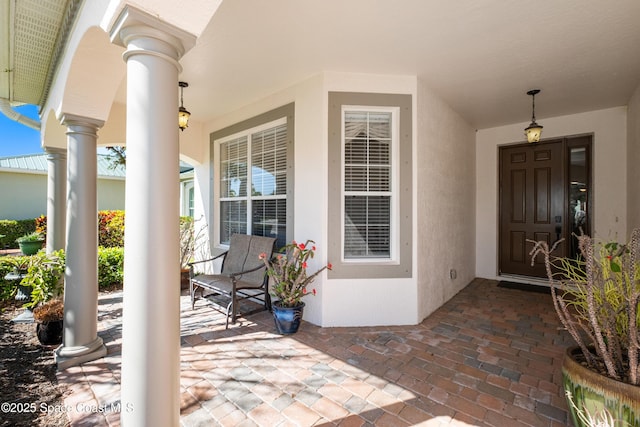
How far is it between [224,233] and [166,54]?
4073mm

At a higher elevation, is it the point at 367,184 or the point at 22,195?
the point at 22,195

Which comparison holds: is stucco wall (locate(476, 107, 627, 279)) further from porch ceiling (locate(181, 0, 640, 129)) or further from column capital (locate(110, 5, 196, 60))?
column capital (locate(110, 5, 196, 60))

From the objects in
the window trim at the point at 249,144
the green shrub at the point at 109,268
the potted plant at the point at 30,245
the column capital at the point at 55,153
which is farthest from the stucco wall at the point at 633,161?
the potted plant at the point at 30,245

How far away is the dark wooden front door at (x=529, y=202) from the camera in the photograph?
5059mm

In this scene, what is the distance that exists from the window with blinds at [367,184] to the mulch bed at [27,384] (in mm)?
2778

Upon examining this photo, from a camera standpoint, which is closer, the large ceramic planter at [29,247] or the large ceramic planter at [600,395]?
the large ceramic planter at [600,395]

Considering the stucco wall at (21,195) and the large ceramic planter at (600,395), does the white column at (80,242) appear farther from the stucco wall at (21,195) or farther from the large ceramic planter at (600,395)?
the stucco wall at (21,195)

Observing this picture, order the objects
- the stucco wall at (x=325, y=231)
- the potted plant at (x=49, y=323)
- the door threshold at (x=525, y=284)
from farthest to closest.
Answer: the door threshold at (x=525, y=284)
the stucco wall at (x=325, y=231)
the potted plant at (x=49, y=323)

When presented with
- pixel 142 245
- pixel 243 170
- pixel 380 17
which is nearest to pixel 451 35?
pixel 380 17

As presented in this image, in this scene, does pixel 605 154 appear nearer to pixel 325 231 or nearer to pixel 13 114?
pixel 325 231

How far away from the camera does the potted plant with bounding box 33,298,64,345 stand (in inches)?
114

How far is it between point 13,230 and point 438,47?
12327mm

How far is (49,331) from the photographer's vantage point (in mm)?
2912

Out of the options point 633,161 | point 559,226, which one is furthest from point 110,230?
point 633,161
